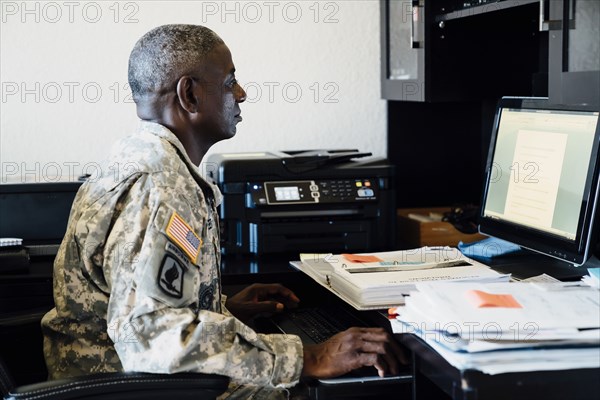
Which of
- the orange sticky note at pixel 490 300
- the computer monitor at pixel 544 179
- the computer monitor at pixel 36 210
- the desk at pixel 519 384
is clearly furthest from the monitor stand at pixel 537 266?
the computer monitor at pixel 36 210

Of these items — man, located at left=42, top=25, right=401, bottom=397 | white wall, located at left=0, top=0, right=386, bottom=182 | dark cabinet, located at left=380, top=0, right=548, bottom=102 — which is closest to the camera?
man, located at left=42, top=25, right=401, bottom=397

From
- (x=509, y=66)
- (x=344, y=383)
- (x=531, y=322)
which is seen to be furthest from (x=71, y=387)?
(x=509, y=66)

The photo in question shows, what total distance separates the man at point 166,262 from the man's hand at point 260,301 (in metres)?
0.30

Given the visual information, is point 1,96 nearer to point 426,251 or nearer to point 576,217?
point 426,251

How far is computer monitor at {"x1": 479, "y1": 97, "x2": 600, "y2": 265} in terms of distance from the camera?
2012mm

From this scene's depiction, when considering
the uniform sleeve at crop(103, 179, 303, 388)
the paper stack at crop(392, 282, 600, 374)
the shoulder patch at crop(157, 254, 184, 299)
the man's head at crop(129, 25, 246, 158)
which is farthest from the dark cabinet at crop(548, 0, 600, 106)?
the shoulder patch at crop(157, 254, 184, 299)

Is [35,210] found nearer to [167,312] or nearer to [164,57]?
[164,57]

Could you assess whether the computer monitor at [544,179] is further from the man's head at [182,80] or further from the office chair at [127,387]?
the office chair at [127,387]

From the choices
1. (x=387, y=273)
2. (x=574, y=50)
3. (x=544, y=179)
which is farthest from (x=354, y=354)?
(x=574, y=50)

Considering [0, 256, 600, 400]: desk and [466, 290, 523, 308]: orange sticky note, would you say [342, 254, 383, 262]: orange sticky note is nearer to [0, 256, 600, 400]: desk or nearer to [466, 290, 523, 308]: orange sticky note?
[0, 256, 600, 400]: desk

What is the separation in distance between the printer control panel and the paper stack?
117 centimetres

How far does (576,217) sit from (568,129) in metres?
0.21

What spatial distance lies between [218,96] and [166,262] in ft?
1.68

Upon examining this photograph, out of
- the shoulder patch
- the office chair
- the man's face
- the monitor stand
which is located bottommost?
the office chair
